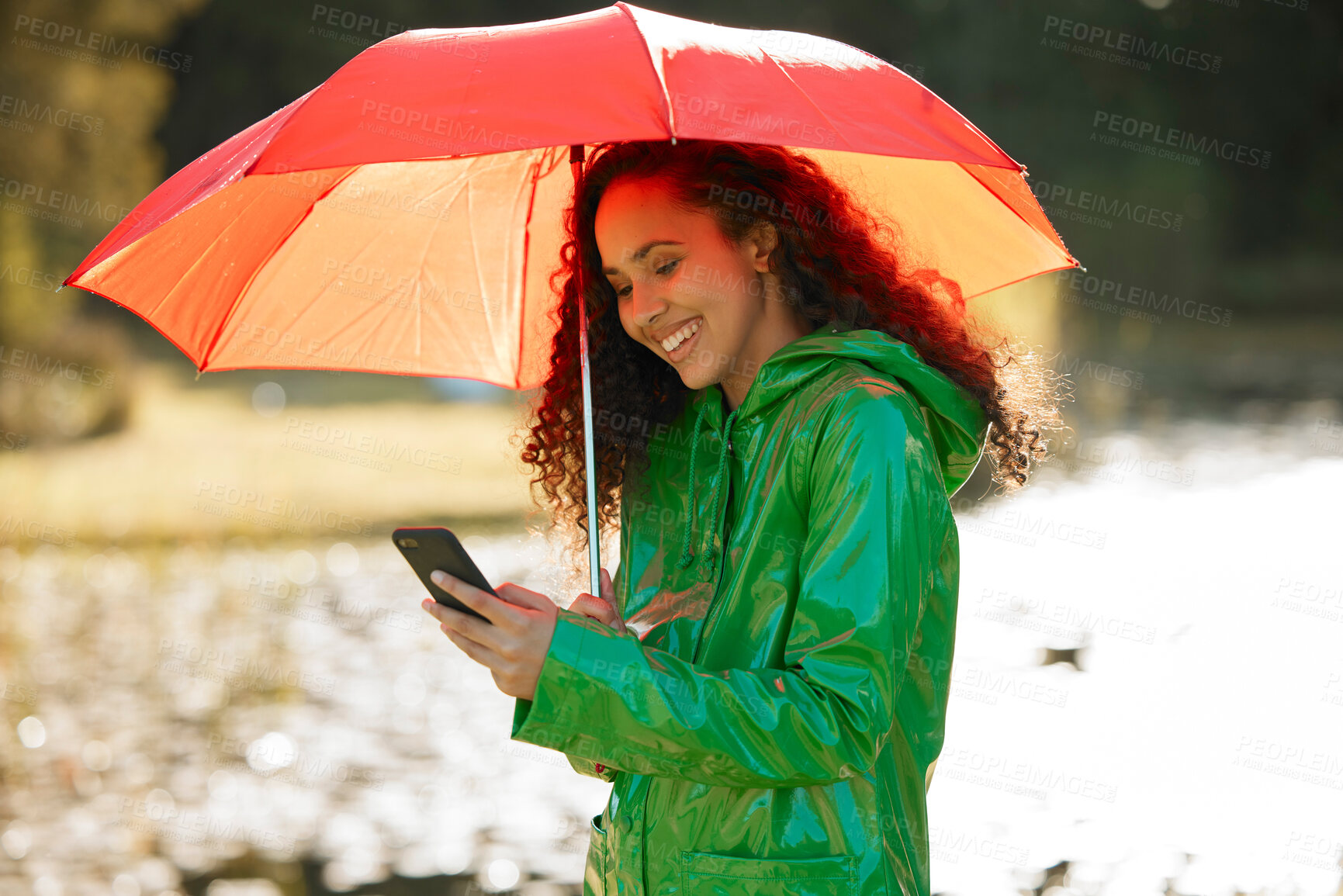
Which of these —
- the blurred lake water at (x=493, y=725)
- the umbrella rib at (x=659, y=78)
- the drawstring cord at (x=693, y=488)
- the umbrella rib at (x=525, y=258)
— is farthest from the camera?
the blurred lake water at (x=493, y=725)

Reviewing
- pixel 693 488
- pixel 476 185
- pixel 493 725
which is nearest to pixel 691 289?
pixel 693 488

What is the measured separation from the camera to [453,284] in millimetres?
2805

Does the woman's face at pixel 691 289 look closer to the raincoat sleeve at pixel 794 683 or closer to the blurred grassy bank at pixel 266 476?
the raincoat sleeve at pixel 794 683

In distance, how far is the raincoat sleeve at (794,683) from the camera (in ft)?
5.19

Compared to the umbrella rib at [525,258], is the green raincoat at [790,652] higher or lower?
lower

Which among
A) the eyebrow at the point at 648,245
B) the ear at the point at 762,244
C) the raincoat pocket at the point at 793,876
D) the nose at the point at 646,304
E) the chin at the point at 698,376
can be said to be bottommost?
the raincoat pocket at the point at 793,876

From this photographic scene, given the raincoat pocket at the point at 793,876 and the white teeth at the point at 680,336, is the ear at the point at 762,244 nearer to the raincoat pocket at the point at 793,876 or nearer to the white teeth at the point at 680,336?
the white teeth at the point at 680,336

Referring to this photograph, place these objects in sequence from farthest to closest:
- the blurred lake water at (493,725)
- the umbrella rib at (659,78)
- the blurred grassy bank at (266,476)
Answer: the blurred grassy bank at (266,476) → the blurred lake water at (493,725) → the umbrella rib at (659,78)

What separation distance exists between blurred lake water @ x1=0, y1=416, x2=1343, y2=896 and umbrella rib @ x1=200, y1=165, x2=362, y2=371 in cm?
84

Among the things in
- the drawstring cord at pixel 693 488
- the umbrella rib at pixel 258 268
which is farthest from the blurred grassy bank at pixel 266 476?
the drawstring cord at pixel 693 488

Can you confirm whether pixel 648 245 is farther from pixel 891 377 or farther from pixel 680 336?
pixel 891 377

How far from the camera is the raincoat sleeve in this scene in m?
1.58

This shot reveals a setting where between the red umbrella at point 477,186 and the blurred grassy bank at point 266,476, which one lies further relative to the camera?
the blurred grassy bank at point 266,476

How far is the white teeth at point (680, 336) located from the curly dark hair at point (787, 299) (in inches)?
6.6
